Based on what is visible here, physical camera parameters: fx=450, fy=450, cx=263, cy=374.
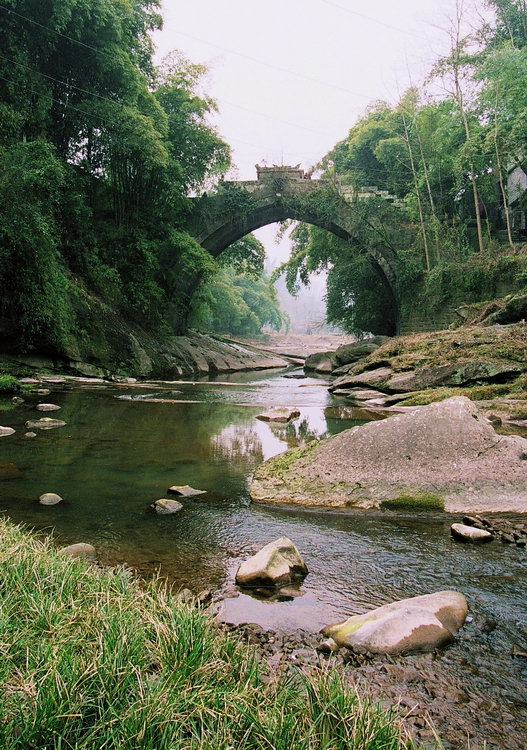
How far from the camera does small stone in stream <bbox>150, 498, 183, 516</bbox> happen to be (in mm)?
3754

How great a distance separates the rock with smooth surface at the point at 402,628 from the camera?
77.4 inches

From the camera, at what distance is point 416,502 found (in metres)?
3.81

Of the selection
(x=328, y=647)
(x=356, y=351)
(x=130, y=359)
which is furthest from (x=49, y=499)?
(x=356, y=351)

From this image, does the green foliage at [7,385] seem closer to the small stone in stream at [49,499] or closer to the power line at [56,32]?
the small stone in stream at [49,499]

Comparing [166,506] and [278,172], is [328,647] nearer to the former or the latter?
[166,506]

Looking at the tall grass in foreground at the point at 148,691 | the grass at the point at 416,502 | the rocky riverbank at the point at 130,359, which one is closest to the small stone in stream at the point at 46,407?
the rocky riverbank at the point at 130,359

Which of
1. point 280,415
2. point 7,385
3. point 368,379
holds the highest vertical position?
point 7,385

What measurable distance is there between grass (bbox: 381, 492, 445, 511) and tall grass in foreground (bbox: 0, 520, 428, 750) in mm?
2310

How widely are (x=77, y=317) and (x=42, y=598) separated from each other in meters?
14.5

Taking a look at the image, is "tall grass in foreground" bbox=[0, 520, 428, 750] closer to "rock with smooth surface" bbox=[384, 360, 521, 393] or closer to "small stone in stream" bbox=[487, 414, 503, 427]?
"small stone in stream" bbox=[487, 414, 503, 427]

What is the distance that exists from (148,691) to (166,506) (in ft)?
8.08

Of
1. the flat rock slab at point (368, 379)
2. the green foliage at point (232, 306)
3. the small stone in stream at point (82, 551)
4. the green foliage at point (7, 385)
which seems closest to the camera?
the small stone in stream at point (82, 551)

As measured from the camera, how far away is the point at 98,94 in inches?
671

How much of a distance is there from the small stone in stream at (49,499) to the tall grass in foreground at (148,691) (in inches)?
83.3
